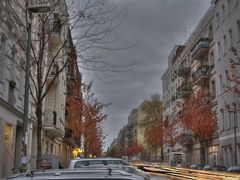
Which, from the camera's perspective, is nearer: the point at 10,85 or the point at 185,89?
the point at 10,85

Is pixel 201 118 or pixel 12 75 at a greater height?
pixel 201 118

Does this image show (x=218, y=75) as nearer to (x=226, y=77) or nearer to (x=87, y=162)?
(x=226, y=77)

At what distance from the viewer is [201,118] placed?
56000mm

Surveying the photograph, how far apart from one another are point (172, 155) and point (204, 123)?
31057 millimetres

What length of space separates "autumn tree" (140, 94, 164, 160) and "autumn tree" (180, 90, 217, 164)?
28.0m

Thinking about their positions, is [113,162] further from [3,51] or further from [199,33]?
[199,33]

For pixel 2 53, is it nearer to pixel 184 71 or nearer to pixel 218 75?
pixel 218 75

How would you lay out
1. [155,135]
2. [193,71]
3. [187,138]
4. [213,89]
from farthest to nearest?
1. [155,135]
2. [187,138]
3. [193,71]
4. [213,89]

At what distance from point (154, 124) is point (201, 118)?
40.8 metres

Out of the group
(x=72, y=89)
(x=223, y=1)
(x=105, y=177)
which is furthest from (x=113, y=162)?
(x=72, y=89)

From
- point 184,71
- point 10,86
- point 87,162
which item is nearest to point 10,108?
point 10,86

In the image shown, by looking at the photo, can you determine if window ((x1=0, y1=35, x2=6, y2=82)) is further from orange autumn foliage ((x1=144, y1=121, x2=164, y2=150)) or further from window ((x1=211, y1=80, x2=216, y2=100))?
orange autumn foliage ((x1=144, y1=121, x2=164, y2=150))

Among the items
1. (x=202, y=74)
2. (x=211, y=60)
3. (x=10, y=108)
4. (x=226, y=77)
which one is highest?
(x=211, y=60)

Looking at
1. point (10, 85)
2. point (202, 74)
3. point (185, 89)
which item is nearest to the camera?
point (10, 85)
